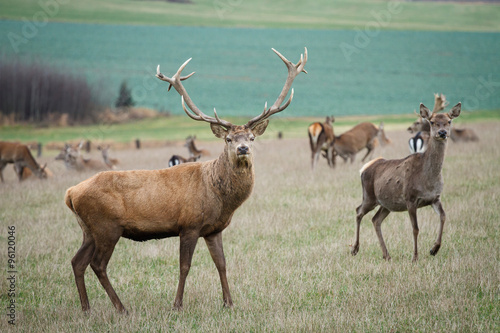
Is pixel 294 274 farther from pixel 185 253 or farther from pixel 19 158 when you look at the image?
pixel 19 158

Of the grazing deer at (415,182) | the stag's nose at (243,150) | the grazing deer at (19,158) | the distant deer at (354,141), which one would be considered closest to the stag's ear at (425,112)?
the grazing deer at (415,182)

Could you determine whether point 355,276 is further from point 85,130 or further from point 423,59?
point 423,59

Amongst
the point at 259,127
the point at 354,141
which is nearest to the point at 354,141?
the point at 354,141

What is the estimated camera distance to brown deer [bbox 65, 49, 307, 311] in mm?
5855

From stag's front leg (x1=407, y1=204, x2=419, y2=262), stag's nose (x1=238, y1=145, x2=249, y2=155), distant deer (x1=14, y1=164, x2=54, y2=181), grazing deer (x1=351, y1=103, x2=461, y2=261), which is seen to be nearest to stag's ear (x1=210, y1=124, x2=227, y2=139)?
stag's nose (x1=238, y1=145, x2=249, y2=155)

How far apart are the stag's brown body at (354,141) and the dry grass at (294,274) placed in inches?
169

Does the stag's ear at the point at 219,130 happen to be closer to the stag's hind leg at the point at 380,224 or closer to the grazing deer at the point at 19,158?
the stag's hind leg at the point at 380,224

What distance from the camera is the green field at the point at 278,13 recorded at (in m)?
83.9

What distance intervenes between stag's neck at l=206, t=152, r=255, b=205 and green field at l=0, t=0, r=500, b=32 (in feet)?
257

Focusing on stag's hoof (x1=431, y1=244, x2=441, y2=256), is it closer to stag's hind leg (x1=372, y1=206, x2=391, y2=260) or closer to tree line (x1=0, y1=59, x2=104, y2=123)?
stag's hind leg (x1=372, y1=206, x2=391, y2=260)

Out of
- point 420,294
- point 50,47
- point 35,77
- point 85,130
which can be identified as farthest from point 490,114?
point 50,47

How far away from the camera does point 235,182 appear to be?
19.6 feet

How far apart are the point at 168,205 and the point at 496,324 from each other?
10.3 ft

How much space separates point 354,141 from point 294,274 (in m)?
9.70
